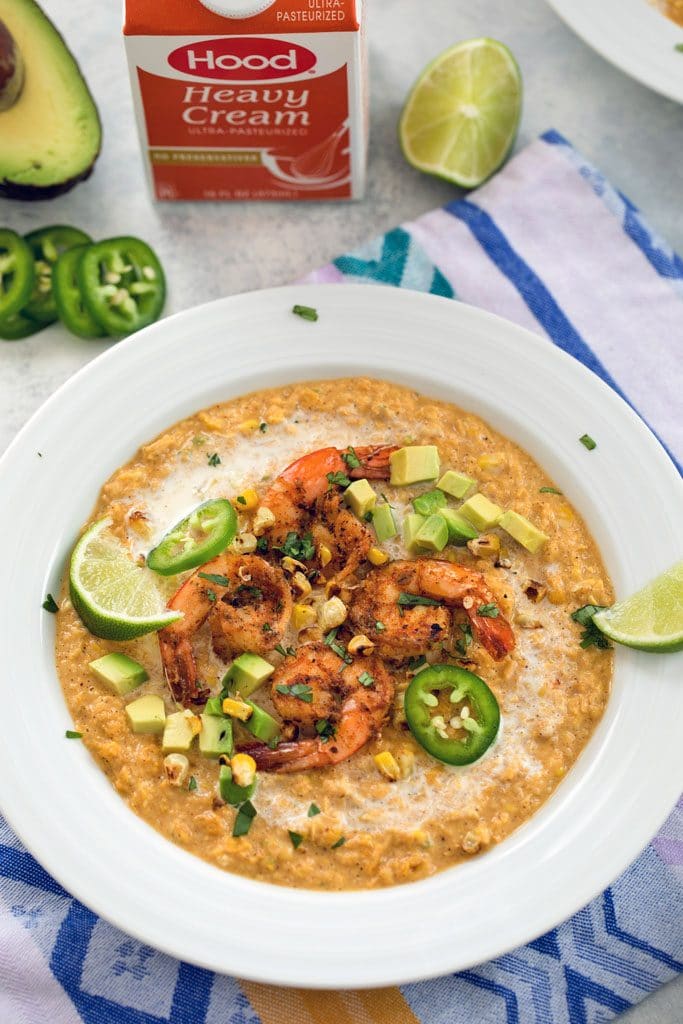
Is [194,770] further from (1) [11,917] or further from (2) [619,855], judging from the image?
(2) [619,855]

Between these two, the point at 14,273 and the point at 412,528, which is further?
the point at 14,273

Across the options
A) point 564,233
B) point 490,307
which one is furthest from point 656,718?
point 564,233

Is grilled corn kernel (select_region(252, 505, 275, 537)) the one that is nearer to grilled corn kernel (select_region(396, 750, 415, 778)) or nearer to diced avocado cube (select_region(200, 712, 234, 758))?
diced avocado cube (select_region(200, 712, 234, 758))

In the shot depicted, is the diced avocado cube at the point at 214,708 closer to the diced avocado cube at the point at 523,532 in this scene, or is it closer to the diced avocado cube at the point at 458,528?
the diced avocado cube at the point at 458,528

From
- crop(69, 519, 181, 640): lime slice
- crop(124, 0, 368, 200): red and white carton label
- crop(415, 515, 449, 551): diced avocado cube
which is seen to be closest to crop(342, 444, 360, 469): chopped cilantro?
crop(415, 515, 449, 551): diced avocado cube

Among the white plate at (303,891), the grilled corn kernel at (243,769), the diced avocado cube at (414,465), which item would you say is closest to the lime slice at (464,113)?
the white plate at (303,891)

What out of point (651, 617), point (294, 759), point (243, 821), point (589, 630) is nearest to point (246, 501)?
point (294, 759)

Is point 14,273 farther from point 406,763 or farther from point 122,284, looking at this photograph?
point 406,763
